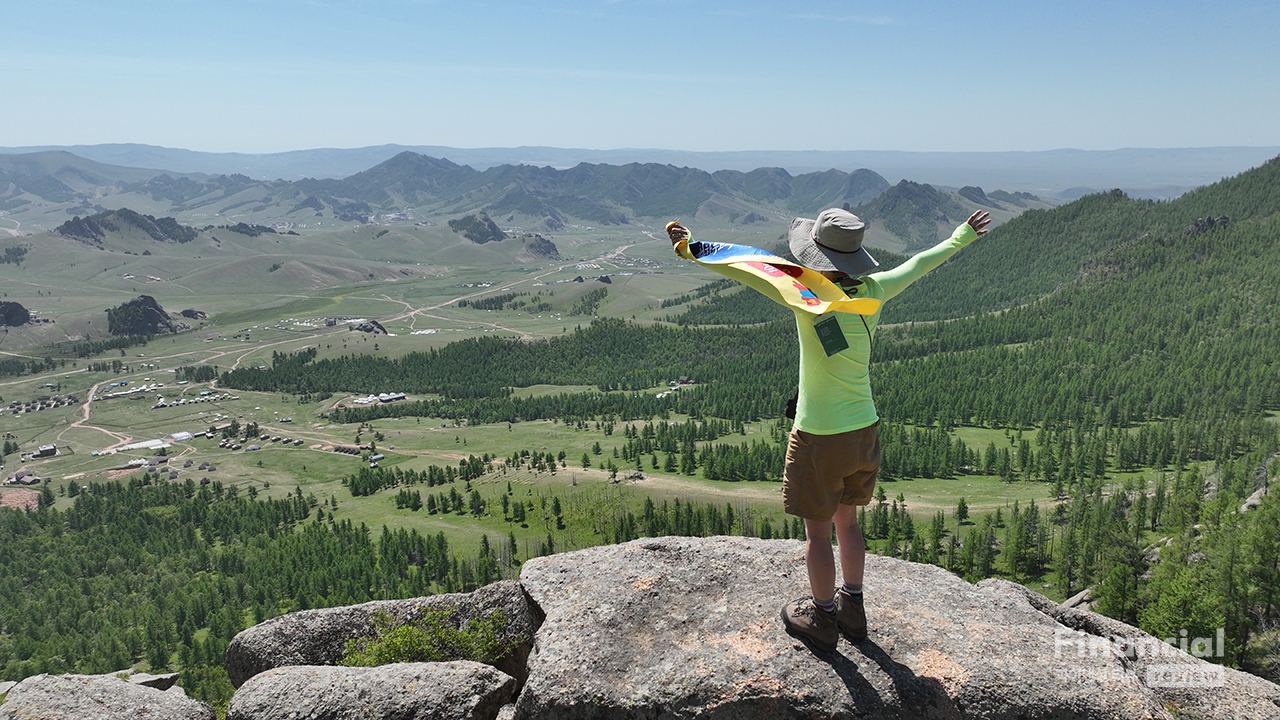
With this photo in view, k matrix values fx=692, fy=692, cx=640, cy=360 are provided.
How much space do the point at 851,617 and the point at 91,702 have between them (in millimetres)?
15449

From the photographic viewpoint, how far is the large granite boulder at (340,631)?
16.8 metres

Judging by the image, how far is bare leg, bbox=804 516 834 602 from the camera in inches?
496

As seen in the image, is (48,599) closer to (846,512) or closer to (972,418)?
(846,512)

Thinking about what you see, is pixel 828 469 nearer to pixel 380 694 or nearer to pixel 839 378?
pixel 839 378

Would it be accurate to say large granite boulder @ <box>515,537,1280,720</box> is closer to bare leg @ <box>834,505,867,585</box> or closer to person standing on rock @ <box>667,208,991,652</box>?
person standing on rock @ <box>667,208,991,652</box>

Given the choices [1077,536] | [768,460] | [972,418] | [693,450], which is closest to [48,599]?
[693,450]

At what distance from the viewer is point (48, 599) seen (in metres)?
119

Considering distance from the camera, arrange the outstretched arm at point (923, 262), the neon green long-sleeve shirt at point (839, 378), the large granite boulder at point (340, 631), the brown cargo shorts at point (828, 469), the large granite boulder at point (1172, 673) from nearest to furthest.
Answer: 1. the neon green long-sleeve shirt at point (839, 378)
2. the brown cargo shorts at point (828, 469)
3. the outstretched arm at point (923, 262)
4. the large granite boulder at point (1172, 673)
5. the large granite boulder at point (340, 631)

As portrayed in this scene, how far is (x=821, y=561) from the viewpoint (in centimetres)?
1265

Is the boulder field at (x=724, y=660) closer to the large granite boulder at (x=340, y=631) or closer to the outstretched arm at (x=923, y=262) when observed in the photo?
the large granite boulder at (x=340, y=631)

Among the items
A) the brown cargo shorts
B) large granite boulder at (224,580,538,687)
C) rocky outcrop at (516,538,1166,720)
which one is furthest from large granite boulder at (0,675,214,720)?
the brown cargo shorts

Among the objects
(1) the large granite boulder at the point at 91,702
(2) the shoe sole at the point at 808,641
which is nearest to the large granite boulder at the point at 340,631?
(1) the large granite boulder at the point at 91,702

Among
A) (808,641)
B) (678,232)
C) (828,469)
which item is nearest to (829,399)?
(828,469)

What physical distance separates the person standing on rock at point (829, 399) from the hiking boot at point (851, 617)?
19 millimetres
